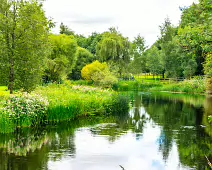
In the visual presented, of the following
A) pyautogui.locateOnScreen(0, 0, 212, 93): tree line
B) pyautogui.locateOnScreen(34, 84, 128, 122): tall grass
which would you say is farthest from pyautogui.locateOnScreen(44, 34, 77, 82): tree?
pyautogui.locateOnScreen(34, 84, 128, 122): tall grass

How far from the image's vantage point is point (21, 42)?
2008 cm

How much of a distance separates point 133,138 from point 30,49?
26.5 feet

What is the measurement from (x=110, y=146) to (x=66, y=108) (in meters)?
6.39

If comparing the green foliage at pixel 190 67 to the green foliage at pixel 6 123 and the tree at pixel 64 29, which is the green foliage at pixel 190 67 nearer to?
the tree at pixel 64 29

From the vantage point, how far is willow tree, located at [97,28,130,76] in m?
51.2

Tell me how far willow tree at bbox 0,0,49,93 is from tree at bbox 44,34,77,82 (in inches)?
814

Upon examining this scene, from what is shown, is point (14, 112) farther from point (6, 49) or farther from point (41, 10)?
point (41, 10)

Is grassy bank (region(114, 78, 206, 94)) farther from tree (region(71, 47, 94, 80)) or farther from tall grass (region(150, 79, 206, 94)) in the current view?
tree (region(71, 47, 94, 80))

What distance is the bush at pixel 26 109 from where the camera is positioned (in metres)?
16.9

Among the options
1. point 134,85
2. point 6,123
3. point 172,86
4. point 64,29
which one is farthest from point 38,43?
point 64,29

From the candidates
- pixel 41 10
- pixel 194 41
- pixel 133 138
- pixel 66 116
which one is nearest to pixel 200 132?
pixel 133 138

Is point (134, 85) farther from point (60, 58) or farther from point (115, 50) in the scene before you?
point (60, 58)

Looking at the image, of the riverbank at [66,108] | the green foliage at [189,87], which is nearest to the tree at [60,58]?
the green foliage at [189,87]

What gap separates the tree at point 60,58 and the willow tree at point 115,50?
4.46 metres
